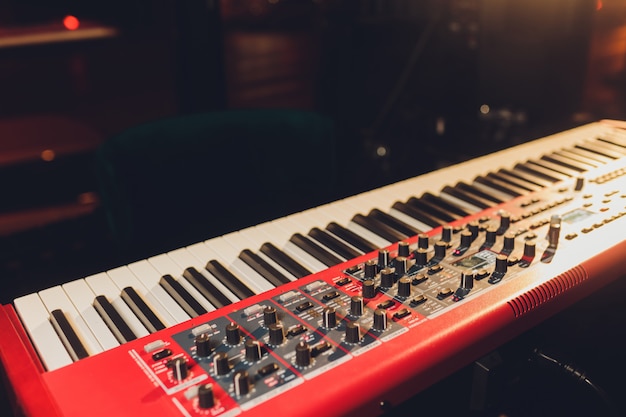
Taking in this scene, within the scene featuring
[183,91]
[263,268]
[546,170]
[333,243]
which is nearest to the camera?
[263,268]

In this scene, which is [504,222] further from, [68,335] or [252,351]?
[68,335]

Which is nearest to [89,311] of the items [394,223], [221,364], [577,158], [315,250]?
[221,364]

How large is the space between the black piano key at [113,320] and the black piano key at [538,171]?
1136mm

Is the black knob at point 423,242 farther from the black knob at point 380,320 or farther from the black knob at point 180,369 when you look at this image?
the black knob at point 180,369

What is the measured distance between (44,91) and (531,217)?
115 inches

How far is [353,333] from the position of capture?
36.7 inches

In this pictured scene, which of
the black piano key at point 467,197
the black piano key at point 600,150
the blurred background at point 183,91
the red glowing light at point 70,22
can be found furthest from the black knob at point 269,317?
the red glowing light at point 70,22

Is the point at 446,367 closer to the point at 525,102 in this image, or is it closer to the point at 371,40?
the point at 525,102

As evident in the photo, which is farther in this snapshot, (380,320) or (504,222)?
(504,222)

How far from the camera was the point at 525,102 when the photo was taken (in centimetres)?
264

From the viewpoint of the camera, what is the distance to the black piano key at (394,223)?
4.55 feet

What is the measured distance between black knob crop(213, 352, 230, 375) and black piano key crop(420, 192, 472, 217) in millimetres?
777

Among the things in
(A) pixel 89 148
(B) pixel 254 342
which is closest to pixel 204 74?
(A) pixel 89 148

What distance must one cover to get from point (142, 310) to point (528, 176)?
3.49 ft
